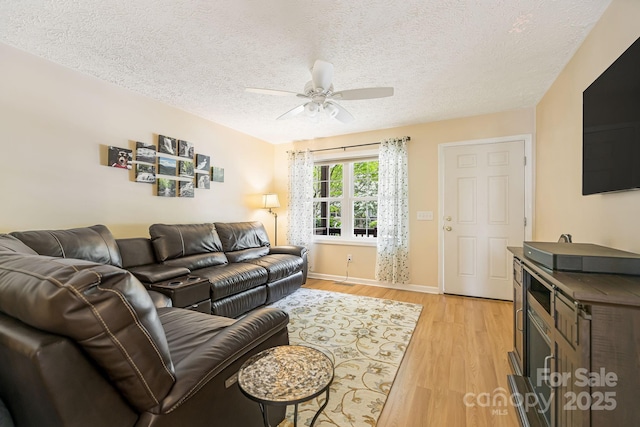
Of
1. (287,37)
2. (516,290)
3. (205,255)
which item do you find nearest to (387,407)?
(516,290)

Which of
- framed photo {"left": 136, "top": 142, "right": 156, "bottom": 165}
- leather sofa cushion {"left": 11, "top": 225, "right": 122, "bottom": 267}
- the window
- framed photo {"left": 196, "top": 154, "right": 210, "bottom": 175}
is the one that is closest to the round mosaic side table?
leather sofa cushion {"left": 11, "top": 225, "right": 122, "bottom": 267}

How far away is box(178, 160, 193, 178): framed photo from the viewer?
135 inches

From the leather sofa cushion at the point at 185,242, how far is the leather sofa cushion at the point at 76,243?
416 mm

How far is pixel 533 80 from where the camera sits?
2.66 metres

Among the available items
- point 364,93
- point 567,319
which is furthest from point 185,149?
point 567,319

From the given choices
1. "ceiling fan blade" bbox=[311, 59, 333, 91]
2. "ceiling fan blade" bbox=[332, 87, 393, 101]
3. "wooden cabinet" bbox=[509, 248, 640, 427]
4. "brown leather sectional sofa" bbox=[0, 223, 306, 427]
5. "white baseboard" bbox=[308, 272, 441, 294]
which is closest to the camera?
"brown leather sectional sofa" bbox=[0, 223, 306, 427]

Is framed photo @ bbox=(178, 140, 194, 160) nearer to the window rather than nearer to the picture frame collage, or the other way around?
the picture frame collage

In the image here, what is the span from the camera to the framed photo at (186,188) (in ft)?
11.3

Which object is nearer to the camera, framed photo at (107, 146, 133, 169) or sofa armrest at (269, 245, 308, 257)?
framed photo at (107, 146, 133, 169)

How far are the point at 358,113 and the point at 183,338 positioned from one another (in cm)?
317

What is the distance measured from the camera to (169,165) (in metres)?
3.29

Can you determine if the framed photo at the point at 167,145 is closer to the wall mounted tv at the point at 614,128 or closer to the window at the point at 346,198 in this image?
the window at the point at 346,198

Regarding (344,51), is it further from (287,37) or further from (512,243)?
(512,243)

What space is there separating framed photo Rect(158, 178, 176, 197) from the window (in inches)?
90.3
